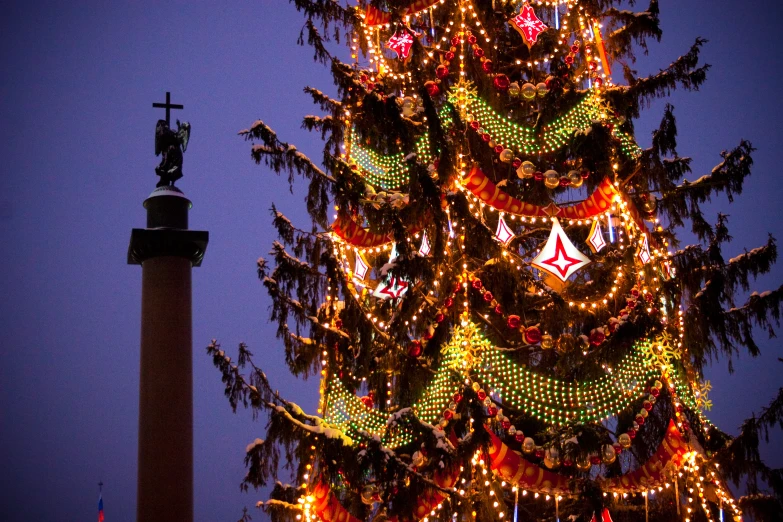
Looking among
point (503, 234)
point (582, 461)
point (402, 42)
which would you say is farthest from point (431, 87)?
point (582, 461)

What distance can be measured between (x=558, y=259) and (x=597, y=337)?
3.15 feet

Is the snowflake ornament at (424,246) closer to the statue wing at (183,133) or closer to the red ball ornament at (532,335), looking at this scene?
the red ball ornament at (532,335)

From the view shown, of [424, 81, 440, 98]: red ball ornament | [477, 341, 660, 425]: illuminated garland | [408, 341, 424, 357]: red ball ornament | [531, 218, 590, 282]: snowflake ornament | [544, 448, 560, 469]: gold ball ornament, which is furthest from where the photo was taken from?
[424, 81, 440, 98]: red ball ornament

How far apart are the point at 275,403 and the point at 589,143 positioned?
473cm

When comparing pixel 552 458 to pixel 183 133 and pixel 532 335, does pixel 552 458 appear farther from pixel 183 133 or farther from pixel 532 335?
pixel 183 133

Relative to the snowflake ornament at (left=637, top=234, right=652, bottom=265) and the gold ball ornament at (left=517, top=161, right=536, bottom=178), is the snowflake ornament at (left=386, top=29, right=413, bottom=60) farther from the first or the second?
the snowflake ornament at (left=637, top=234, right=652, bottom=265)

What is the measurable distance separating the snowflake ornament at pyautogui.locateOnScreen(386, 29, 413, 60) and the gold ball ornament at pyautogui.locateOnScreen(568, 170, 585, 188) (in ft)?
8.64

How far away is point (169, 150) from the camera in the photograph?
1233 cm

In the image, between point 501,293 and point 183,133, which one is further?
point 183,133

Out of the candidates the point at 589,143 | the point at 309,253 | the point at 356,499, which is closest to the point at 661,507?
the point at 356,499

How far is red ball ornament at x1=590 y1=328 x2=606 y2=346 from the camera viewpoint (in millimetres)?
10320

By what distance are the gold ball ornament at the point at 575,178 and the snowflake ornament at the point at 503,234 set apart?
0.97 m

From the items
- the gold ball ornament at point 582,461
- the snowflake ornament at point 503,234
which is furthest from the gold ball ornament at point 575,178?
the gold ball ornament at point 582,461

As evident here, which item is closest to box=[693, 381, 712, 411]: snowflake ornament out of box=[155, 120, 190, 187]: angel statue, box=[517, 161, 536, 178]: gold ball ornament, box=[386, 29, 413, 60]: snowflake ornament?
box=[517, 161, 536, 178]: gold ball ornament
